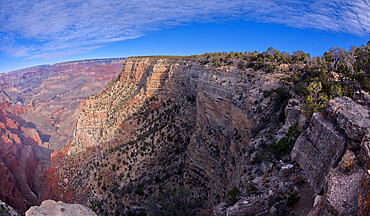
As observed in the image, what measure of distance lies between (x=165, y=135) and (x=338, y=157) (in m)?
31.9

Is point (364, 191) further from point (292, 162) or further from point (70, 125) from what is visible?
point (70, 125)

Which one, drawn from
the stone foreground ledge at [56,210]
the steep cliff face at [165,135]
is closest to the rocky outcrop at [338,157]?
the steep cliff face at [165,135]

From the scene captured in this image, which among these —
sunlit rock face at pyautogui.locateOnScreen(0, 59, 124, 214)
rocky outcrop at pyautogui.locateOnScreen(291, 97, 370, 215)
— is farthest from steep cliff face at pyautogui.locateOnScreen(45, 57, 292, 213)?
sunlit rock face at pyautogui.locateOnScreen(0, 59, 124, 214)

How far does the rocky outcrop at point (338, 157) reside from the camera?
5.16m

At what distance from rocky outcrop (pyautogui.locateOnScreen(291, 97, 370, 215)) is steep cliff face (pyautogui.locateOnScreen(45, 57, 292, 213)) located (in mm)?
8608

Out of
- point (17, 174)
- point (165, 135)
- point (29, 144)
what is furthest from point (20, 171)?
point (165, 135)

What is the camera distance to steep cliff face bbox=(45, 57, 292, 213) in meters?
20.5

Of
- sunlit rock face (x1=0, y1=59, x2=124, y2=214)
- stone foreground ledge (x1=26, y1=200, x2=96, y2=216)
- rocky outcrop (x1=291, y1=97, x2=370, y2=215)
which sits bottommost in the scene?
sunlit rock face (x1=0, y1=59, x2=124, y2=214)

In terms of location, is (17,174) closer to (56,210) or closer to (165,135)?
(56,210)

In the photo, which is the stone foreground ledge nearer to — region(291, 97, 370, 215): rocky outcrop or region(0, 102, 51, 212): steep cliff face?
region(291, 97, 370, 215): rocky outcrop

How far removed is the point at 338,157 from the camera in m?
6.39

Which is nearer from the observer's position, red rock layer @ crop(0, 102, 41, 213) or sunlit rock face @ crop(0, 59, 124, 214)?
red rock layer @ crop(0, 102, 41, 213)

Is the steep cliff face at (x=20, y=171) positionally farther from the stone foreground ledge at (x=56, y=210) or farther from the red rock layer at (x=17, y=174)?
the stone foreground ledge at (x=56, y=210)

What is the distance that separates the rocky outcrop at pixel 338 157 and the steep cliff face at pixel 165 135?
8608 mm
